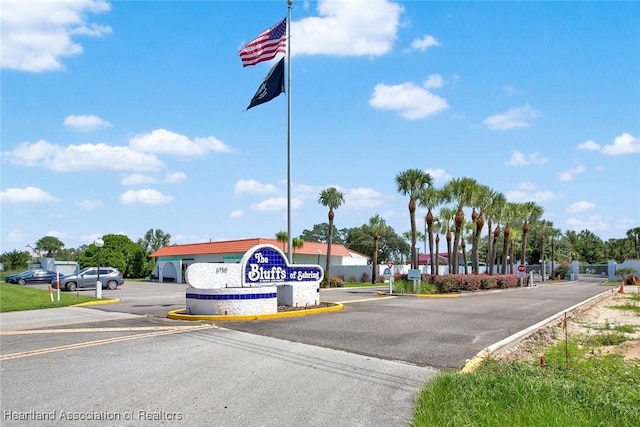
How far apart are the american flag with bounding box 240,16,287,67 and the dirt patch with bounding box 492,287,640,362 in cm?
1409

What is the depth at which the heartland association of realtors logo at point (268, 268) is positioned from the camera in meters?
16.1

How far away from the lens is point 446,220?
56812mm

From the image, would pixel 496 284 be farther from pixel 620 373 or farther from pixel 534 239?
pixel 534 239

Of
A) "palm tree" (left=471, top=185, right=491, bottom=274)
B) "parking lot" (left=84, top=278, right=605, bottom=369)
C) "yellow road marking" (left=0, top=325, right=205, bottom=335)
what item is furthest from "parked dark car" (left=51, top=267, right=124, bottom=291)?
"palm tree" (left=471, top=185, right=491, bottom=274)

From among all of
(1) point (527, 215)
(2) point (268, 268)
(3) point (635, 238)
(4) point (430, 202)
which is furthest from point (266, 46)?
(3) point (635, 238)

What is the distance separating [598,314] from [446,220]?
36.8 meters

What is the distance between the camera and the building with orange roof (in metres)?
→ 49.0

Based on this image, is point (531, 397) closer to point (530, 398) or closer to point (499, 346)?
point (530, 398)

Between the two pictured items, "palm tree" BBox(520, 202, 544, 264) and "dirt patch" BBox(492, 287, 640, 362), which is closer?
"dirt patch" BBox(492, 287, 640, 362)

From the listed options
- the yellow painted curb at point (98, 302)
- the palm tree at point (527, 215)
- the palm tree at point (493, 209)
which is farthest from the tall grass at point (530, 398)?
the palm tree at point (527, 215)

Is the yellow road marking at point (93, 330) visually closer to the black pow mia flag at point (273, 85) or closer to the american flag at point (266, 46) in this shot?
the black pow mia flag at point (273, 85)

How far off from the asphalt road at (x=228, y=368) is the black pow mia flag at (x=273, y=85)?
9.74 metres

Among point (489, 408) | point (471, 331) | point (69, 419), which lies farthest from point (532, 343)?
point (69, 419)

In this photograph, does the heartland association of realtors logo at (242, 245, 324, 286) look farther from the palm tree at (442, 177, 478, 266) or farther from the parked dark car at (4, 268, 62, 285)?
the parked dark car at (4, 268, 62, 285)
